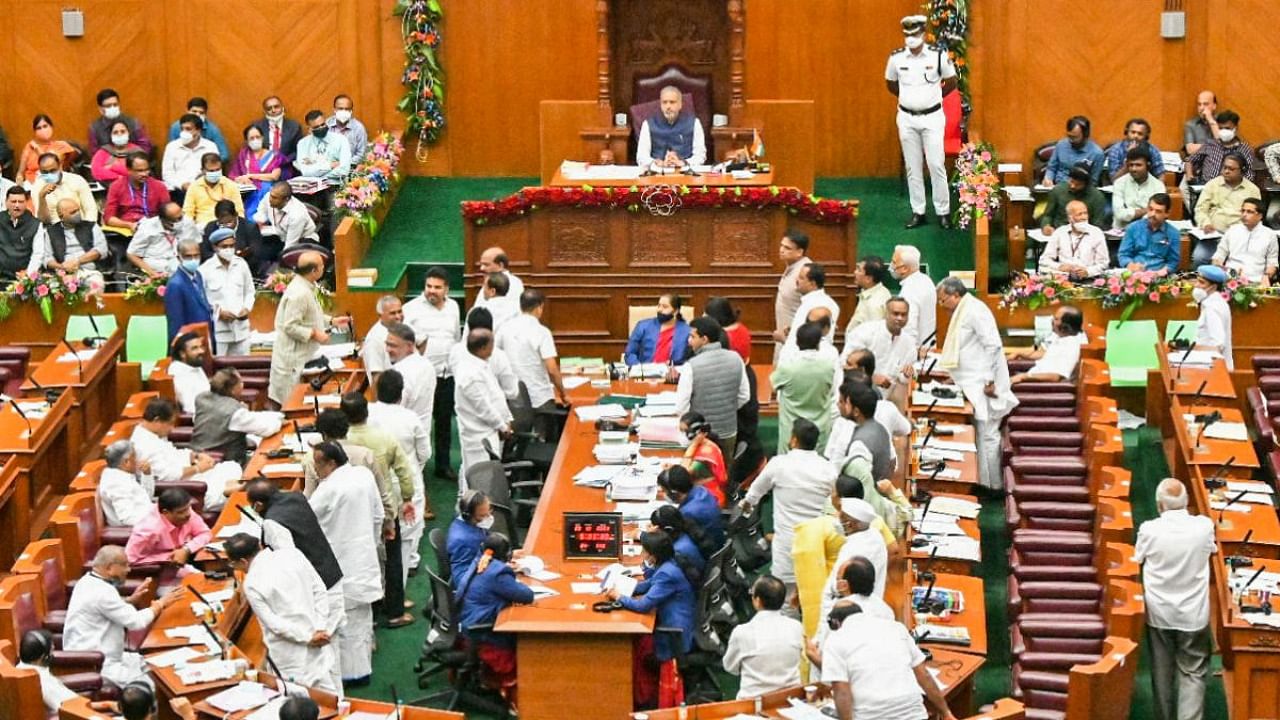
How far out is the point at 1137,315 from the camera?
67.6 ft

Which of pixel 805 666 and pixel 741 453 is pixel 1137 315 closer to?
pixel 741 453

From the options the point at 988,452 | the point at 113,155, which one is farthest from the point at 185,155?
the point at 988,452

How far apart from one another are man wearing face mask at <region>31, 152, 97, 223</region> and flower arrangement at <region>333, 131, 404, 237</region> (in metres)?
2.08

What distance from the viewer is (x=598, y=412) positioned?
18000 millimetres

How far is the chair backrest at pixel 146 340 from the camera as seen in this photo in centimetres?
2062

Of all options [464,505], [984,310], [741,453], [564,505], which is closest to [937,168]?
[984,310]

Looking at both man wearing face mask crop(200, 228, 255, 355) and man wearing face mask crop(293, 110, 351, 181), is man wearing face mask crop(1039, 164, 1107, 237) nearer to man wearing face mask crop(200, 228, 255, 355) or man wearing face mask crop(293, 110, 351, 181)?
man wearing face mask crop(293, 110, 351, 181)

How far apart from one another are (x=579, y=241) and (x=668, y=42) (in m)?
3.22

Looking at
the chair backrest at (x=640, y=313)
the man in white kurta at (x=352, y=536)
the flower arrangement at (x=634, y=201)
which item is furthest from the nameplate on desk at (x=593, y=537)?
the flower arrangement at (x=634, y=201)

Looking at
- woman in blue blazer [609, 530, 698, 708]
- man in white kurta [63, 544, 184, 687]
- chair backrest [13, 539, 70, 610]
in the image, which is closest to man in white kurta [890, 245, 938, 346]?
woman in blue blazer [609, 530, 698, 708]

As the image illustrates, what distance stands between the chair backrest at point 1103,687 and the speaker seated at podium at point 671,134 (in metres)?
8.49

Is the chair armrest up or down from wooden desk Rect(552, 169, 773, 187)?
down

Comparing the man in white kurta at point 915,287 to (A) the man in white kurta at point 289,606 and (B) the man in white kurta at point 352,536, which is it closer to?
(B) the man in white kurta at point 352,536

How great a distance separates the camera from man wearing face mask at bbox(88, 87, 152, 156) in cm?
2378
